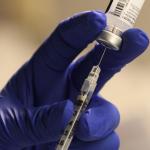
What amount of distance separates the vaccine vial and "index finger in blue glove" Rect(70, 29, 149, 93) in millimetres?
16

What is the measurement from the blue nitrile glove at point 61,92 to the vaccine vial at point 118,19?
0.04 feet

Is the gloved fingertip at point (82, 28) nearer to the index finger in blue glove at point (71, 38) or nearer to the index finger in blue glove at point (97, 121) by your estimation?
the index finger in blue glove at point (71, 38)

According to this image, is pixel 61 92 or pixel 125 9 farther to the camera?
pixel 61 92

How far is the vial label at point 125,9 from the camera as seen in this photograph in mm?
605

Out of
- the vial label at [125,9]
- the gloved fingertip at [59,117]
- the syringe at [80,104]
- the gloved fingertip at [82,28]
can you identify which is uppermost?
the vial label at [125,9]

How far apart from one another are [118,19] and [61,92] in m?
0.18

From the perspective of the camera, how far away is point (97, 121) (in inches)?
25.2

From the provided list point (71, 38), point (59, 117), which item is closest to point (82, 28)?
point (71, 38)

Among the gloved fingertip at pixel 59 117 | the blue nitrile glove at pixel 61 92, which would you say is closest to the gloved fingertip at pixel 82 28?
the blue nitrile glove at pixel 61 92

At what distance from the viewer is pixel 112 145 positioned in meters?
0.68

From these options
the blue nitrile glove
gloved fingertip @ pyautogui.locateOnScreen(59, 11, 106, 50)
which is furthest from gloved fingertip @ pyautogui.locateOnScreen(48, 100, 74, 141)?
gloved fingertip @ pyautogui.locateOnScreen(59, 11, 106, 50)

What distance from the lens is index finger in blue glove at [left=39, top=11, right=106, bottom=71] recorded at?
599 mm

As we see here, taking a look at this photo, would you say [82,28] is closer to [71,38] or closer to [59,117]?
[71,38]

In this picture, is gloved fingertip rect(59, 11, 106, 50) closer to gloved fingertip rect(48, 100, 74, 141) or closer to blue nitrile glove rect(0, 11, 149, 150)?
blue nitrile glove rect(0, 11, 149, 150)
